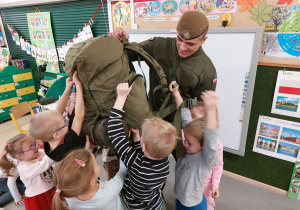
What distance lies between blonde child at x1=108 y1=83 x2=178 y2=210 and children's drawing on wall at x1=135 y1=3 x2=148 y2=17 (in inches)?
69.0

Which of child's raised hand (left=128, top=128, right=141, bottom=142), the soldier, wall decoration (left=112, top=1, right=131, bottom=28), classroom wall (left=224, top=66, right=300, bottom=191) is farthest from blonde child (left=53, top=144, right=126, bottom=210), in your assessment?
wall decoration (left=112, top=1, right=131, bottom=28)

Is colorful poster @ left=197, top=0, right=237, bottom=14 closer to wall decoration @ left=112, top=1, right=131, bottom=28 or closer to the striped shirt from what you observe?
wall decoration @ left=112, top=1, right=131, bottom=28

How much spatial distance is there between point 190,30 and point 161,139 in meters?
0.72

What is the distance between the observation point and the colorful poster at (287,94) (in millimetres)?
1898

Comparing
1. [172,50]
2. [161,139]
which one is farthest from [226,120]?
[161,139]

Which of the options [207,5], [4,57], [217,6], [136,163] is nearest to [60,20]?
[4,57]

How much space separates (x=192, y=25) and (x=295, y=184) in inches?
83.9

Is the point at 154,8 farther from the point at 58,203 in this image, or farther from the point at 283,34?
the point at 58,203

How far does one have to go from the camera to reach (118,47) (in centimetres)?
113

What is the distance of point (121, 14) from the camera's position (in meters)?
2.72

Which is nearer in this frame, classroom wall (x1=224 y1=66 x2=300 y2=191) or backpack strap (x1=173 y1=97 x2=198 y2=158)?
backpack strap (x1=173 y1=97 x2=198 y2=158)

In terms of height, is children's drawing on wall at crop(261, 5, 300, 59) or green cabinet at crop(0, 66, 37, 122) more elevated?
children's drawing on wall at crop(261, 5, 300, 59)

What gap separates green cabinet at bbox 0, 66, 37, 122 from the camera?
161 inches

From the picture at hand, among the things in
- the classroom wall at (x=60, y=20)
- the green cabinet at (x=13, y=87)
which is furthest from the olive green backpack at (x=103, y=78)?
the green cabinet at (x=13, y=87)
